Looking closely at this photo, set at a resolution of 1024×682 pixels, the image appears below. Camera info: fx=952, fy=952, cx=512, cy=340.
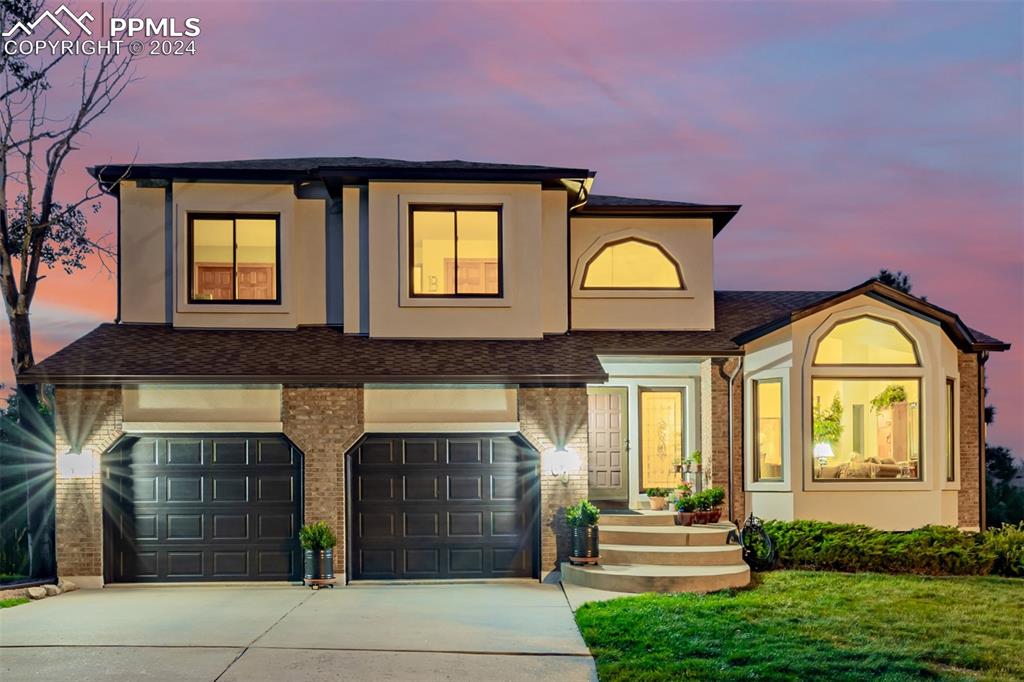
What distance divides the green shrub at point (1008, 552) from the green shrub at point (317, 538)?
1025cm

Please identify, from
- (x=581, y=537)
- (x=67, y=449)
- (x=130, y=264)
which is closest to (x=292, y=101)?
(x=130, y=264)

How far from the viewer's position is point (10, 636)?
434 inches

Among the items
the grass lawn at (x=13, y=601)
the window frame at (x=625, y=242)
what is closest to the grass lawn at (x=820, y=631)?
the window frame at (x=625, y=242)

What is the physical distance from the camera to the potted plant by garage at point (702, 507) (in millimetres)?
16125

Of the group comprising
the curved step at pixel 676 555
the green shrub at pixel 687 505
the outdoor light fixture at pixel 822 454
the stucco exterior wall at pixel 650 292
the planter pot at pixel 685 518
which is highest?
the stucco exterior wall at pixel 650 292

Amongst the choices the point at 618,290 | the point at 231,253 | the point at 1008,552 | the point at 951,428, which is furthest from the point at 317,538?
the point at 951,428

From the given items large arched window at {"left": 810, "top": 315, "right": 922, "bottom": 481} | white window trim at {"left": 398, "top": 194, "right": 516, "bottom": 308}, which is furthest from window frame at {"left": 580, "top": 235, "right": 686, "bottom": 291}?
large arched window at {"left": 810, "top": 315, "right": 922, "bottom": 481}

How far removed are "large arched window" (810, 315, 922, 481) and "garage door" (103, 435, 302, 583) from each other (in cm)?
912

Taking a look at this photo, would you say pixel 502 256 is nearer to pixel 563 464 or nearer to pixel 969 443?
pixel 563 464

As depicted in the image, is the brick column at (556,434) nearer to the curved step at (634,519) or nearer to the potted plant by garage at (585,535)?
the potted plant by garage at (585,535)

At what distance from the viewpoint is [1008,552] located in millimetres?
14648

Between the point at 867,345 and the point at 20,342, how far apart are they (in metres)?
15.9

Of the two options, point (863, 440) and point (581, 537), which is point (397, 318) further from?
point (863, 440)

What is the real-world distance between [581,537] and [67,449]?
8130 millimetres
